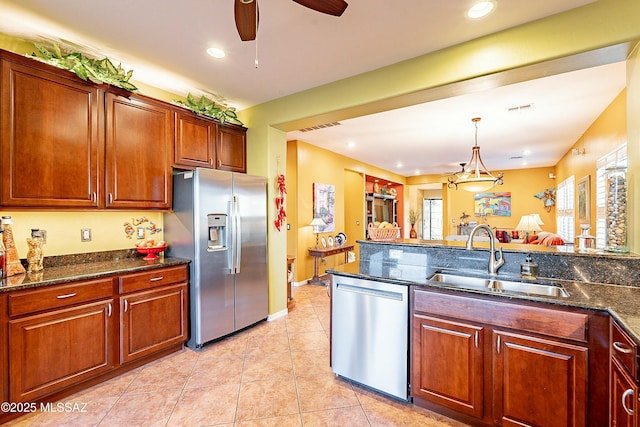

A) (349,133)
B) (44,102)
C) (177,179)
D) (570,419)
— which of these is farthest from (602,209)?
(44,102)

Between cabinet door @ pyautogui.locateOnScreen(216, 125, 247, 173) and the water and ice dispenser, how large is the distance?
759 millimetres

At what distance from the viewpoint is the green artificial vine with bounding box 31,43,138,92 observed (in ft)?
7.27

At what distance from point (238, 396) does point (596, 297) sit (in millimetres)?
2430

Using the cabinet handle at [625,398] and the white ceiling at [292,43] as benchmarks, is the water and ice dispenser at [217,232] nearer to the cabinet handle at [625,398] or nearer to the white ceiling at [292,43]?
the white ceiling at [292,43]

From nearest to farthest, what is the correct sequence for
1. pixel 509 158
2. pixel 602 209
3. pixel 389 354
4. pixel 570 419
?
pixel 570 419
pixel 389 354
pixel 602 209
pixel 509 158

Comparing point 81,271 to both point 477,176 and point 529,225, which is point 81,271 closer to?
point 477,176

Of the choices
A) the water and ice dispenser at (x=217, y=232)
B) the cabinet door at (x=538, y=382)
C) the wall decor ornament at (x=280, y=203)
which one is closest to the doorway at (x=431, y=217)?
the wall decor ornament at (x=280, y=203)

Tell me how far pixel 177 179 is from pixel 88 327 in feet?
4.90

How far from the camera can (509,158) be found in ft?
22.7

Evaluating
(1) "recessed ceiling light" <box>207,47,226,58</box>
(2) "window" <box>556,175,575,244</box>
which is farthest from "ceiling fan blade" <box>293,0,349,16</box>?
(2) "window" <box>556,175,575,244</box>

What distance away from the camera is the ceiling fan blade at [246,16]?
145 centimetres

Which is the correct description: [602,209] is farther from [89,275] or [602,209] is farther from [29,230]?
[29,230]

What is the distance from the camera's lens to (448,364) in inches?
72.7

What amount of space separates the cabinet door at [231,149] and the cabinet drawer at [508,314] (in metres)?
2.66
